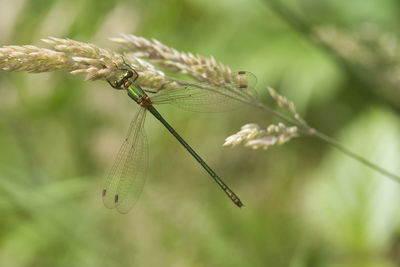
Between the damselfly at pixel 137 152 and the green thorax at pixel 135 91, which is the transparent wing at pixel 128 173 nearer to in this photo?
the damselfly at pixel 137 152

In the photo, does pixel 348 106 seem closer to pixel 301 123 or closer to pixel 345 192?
pixel 345 192

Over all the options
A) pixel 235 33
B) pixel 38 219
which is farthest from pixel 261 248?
pixel 235 33

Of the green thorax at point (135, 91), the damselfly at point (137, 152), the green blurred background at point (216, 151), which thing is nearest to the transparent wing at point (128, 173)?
the damselfly at point (137, 152)

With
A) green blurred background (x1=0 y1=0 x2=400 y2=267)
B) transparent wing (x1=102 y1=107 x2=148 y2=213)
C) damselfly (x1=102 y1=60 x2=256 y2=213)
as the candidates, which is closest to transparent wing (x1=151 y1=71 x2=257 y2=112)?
damselfly (x1=102 y1=60 x2=256 y2=213)

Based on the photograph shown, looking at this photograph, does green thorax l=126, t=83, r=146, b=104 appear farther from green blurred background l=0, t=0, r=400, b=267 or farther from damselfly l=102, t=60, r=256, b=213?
green blurred background l=0, t=0, r=400, b=267

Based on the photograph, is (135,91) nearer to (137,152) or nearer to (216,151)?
(137,152)
